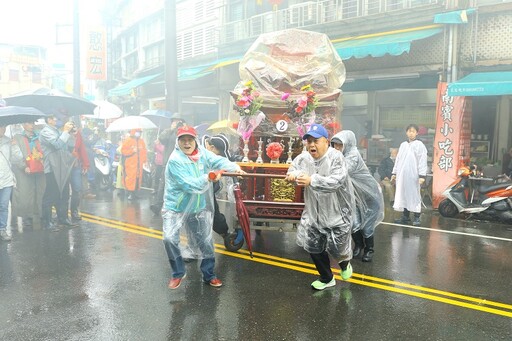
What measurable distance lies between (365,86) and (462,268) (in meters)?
9.02

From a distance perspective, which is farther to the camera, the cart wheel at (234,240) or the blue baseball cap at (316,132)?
the cart wheel at (234,240)

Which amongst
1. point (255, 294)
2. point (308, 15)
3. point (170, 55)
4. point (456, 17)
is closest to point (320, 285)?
point (255, 294)

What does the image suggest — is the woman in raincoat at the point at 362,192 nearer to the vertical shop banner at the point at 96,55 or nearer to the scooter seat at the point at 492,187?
the scooter seat at the point at 492,187

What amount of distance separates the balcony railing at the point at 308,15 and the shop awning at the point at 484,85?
8.73 feet

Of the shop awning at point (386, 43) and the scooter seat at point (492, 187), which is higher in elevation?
the shop awning at point (386, 43)

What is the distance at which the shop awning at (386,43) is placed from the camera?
36.7ft

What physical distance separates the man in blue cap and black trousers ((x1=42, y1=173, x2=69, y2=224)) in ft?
17.3

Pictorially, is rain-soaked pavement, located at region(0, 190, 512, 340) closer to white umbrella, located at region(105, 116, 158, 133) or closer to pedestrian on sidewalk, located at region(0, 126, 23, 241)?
pedestrian on sidewalk, located at region(0, 126, 23, 241)

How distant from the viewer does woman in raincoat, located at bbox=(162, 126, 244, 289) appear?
4840 millimetres

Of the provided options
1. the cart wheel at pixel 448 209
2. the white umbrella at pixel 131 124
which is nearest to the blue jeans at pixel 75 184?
the white umbrella at pixel 131 124

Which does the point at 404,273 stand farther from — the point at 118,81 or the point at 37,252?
the point at 118,81

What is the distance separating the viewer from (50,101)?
9922 mm

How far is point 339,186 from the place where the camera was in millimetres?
4578

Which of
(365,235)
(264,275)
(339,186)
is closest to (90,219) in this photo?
(264,275)
